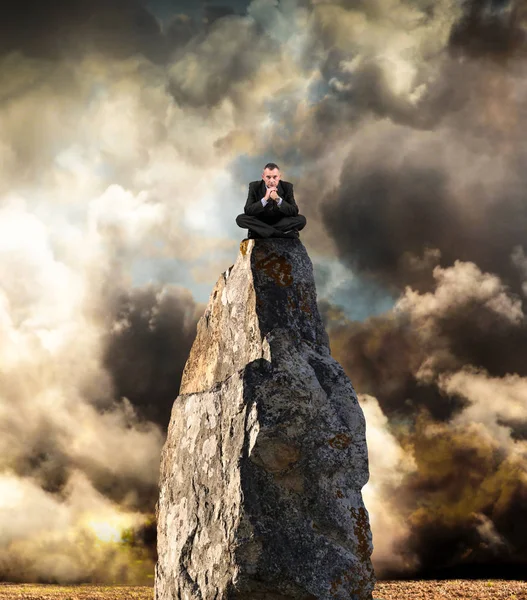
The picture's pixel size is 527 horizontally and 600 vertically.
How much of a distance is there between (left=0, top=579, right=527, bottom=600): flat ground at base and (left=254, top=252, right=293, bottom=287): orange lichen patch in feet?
29.4

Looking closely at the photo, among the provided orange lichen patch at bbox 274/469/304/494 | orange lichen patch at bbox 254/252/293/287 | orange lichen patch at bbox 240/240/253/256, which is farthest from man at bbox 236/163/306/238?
orange lichen patch at bbox 274/469/304/494

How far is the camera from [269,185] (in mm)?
10078

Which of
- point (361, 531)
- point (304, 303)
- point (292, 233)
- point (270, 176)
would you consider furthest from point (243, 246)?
point (361, 531)

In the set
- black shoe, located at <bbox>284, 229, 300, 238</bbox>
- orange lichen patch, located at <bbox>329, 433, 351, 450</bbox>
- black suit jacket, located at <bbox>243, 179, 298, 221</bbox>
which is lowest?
orange lichen patch, located at <bbox>329, 433, 351, 450</bbox>

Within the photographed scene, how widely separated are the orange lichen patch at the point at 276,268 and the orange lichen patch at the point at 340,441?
85.4 inches

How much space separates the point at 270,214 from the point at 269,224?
0.50 ft

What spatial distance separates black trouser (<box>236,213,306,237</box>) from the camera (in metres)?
9.75

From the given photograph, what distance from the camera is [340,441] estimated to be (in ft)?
28.0

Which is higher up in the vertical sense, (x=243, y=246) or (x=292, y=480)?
(x=243, y=246)

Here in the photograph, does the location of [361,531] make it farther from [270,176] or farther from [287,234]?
[270,176]

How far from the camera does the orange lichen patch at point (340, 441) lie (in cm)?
850

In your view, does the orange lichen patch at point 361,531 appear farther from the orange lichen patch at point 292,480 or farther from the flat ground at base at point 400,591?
the flat ground at base at point 400,591

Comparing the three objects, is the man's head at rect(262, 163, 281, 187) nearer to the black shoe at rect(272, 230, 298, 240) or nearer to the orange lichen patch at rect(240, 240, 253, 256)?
the black shoe at rect(272, 230, 298, 240)

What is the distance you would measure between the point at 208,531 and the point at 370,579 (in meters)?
2.10
